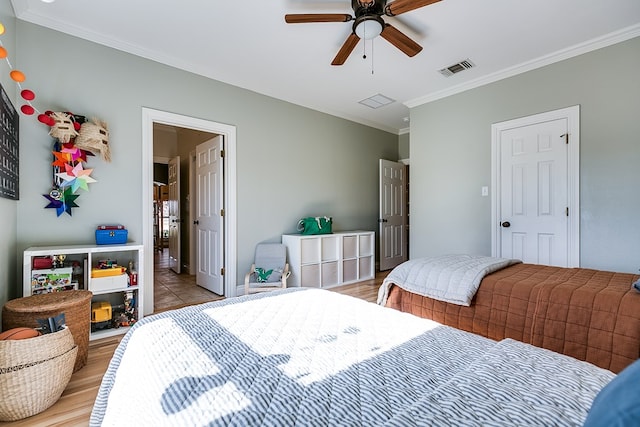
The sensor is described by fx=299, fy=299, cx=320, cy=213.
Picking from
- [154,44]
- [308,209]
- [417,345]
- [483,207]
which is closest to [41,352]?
[417,345]

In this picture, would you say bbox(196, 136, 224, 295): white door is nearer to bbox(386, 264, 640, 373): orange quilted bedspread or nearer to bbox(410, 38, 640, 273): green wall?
bbox(386, 264, 640, 373): orange quilted bedspread

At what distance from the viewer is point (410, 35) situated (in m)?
2.84

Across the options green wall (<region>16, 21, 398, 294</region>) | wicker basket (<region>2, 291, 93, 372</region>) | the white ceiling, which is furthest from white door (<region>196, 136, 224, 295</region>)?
wicker basket (<region>2, 291, 93, 372</region>)

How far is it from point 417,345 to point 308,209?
367 cm

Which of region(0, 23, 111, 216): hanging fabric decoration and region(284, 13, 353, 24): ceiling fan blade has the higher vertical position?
region(284, 13, 353, 24): ceiling fan blade

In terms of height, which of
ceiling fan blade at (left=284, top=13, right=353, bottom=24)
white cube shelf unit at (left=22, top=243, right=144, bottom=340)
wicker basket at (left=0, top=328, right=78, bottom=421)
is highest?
ceiling fan blade at (left=284, top=13, right=353, bottom=24)

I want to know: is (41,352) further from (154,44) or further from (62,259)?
(154,44)

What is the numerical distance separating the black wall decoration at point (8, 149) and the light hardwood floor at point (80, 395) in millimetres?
1290

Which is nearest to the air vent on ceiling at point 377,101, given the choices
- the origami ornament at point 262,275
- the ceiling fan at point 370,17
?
the ceiling fan at point 370,17

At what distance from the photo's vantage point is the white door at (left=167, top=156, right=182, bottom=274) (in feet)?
17.8

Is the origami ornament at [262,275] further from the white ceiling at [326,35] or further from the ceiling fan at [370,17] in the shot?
the ceiling fan at [370,17]

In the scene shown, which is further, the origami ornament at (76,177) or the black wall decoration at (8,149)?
the origami ornament at (76,177)

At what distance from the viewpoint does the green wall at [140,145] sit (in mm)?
2559

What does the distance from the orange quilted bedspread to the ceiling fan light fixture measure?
205 centimetres
